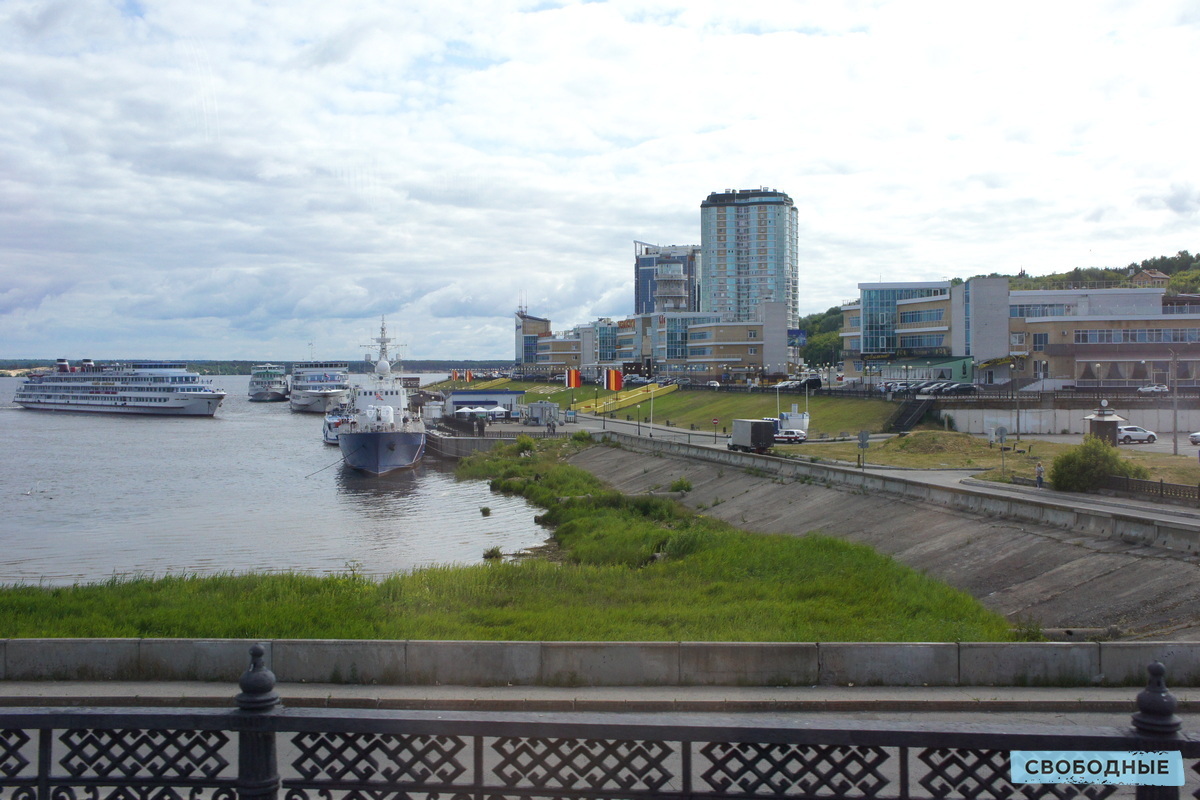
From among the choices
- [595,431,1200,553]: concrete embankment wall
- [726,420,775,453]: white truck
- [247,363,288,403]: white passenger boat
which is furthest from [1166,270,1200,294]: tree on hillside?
[247,363,288,403]: white passenger boat

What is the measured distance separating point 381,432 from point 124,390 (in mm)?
82645

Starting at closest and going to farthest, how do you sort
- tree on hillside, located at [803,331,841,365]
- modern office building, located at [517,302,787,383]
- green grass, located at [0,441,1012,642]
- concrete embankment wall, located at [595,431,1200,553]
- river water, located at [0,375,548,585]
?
1. green grass, located at [0,441,1012,642]
2. concrete embankment wall, located at [595,431,1200,553]
3. river water, located at [0,375,548,585]
4. modern office building, located at [517,302,787,383]
5. tree on hillside, located at [803,331,841,365]

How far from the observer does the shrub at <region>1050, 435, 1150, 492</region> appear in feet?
105

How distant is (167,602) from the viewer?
60.9 feet

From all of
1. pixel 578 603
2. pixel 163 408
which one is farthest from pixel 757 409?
pixel 163 408

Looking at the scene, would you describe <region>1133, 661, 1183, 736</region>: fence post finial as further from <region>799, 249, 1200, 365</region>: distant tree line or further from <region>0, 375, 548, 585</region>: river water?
<region>799, 249, 1200, 365</region>: distant tree line

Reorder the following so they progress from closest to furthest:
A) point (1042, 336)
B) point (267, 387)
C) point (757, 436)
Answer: point (757, 436) → point (1042, 336) → point (267, 387)

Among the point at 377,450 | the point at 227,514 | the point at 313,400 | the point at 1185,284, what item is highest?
the point at 1185,284

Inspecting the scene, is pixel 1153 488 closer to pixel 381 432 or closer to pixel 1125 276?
pixel 381 432

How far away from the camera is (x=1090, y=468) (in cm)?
3228

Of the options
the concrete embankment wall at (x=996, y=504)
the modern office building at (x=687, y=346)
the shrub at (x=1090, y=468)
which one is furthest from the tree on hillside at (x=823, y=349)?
the shrub at (x=1090, y=468)

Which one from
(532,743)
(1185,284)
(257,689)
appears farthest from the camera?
(1185,284)

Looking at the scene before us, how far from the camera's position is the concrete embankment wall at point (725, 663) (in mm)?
11602

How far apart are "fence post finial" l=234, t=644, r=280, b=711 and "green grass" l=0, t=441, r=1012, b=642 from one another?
1020 cm
